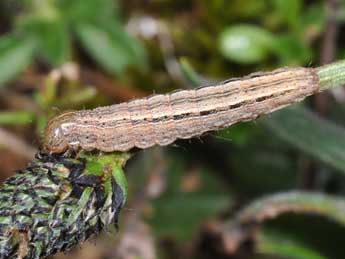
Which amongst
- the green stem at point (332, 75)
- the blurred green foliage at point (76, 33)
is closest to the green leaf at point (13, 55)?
the blurred green foliage at point (76, 33)

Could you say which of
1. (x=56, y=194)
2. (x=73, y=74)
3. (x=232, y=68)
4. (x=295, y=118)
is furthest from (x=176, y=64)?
(x=56, y=194)

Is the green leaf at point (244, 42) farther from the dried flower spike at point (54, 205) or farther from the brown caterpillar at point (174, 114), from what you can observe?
the dried flower spike at point (54, 205)

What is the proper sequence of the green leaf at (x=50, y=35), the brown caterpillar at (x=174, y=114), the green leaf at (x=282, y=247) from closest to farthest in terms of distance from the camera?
the brown caterpillar at (x=174, y=114) → the green leaf at (x=282, y=247) → the green leaf at (x=50, y=35)

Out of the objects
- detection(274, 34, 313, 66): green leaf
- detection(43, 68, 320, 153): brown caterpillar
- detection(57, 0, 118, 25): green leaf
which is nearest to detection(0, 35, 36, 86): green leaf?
detection(57, 0, 118, 25): green leaf

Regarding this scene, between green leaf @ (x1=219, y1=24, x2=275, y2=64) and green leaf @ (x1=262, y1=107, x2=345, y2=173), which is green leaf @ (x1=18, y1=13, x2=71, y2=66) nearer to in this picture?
green leaf @ (x1=219, y1=24, x2=275, y2=64)

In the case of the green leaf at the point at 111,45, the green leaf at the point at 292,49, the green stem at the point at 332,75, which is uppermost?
the green leaf at the point at 111,45

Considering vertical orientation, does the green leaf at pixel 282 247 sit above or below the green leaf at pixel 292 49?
below

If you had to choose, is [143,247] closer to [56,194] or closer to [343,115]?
[343,115]
